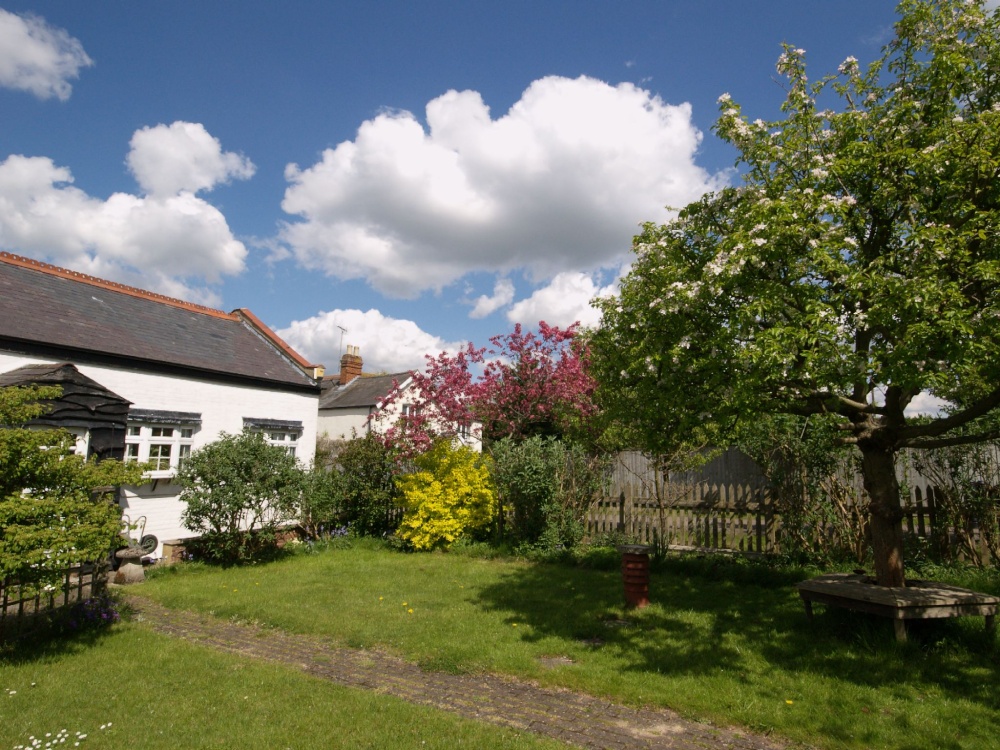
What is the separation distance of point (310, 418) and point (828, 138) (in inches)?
571

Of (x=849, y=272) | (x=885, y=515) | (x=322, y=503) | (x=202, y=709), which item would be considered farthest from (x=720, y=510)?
(x=202, y=709)

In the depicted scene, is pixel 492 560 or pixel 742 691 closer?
pixel 742 691

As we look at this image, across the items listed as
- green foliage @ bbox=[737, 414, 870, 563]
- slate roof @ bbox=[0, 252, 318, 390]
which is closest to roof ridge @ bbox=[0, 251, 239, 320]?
slate roof @ bbox=[0, 252, 318, 390]

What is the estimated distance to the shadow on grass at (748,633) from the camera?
18.2ft

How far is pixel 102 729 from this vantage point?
4.66m

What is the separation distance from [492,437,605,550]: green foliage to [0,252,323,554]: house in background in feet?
18.7

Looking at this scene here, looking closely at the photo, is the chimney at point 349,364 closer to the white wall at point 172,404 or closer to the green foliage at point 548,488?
the white wall at point 172,404

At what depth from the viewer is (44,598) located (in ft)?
25.4

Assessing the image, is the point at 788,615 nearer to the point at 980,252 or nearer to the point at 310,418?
the point at 980,252

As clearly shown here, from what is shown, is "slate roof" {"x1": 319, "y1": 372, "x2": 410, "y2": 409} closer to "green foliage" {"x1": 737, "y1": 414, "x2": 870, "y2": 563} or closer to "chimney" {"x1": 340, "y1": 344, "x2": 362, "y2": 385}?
"chimney" {"x1": 340, "y1": 344, "x2": 362, "y2": 385}

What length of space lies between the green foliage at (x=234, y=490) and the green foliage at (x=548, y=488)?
15.0 feet

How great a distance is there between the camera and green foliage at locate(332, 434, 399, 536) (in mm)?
14758

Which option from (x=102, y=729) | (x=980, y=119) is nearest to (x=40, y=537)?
(x=102, y=729)

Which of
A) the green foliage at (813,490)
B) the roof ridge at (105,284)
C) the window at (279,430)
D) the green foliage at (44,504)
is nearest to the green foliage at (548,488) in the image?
the green foliage at (813,490)
